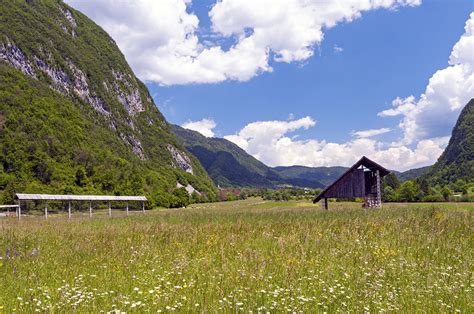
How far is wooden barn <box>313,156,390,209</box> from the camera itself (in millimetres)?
38594

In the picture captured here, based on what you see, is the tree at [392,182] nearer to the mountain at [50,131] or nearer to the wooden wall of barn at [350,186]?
the mountain at [50,131]

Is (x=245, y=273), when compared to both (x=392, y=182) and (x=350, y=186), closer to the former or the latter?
(x=350, y=186)

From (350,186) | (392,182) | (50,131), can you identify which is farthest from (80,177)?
(392,182)

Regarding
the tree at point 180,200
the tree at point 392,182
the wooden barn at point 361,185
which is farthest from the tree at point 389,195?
the wooden barn at point 361,185

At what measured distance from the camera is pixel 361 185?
3872 centimetres

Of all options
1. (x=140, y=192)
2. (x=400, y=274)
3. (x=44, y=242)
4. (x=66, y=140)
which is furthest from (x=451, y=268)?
(x=66, y=140)

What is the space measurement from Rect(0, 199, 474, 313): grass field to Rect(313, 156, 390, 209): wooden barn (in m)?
27.5

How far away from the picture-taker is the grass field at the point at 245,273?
5.24m

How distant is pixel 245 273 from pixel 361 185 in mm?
34359

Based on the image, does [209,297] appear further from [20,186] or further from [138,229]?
[20,186]

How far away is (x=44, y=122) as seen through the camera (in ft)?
411

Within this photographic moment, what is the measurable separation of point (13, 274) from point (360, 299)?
6.19 meters

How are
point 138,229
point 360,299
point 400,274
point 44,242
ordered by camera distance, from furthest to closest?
1. point 138,229
2. point 44,242
3. point 400,274
4. point 360,299

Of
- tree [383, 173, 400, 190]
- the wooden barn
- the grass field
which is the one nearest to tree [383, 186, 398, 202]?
tree [383, 173, 400, 190]
